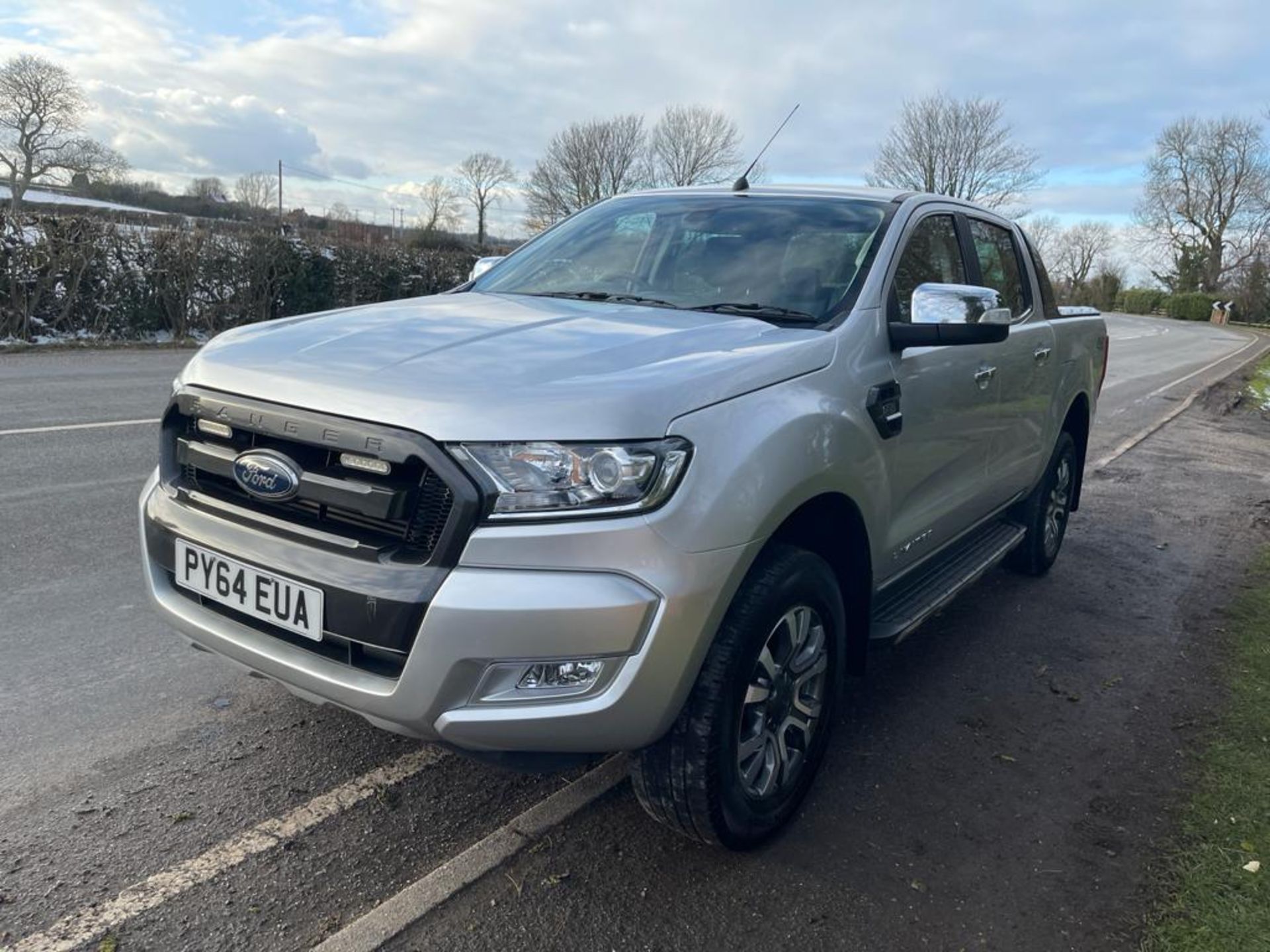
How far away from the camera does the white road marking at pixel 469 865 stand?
228cm

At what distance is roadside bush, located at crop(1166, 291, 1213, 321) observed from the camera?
6462 centimetres

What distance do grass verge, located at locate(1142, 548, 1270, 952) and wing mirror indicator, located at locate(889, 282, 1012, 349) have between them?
1700mm

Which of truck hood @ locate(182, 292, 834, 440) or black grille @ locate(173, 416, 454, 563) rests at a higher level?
truck hood @ locate(182, 292, 834, 440)

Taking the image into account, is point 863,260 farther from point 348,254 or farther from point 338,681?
point 348,254

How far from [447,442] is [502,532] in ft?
0.78

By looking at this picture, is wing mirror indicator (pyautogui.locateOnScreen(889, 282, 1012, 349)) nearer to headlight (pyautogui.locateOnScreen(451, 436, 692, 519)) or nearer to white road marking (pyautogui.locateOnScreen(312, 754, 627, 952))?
headlight (pyautogui.locateOnScreen(451, 436, 692, 519))

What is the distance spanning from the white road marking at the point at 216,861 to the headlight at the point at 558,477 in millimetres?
1214

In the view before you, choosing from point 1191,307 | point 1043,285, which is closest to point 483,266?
point 1043,285

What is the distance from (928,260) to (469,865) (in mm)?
2769

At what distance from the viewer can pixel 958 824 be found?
9.71 ft

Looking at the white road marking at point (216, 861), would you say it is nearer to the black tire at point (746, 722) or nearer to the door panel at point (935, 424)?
the black tire at point (746, 722)

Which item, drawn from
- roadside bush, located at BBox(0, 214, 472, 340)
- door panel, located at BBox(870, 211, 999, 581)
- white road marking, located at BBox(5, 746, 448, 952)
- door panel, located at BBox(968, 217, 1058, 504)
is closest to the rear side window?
door panel, located at BBox(968, 217, 1058, 504)

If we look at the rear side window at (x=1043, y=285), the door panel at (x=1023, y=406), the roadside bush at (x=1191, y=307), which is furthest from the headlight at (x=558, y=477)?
the roadside bush at (x=1191, y=307)

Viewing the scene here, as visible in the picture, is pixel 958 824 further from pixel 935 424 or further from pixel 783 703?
pixel 935 424
